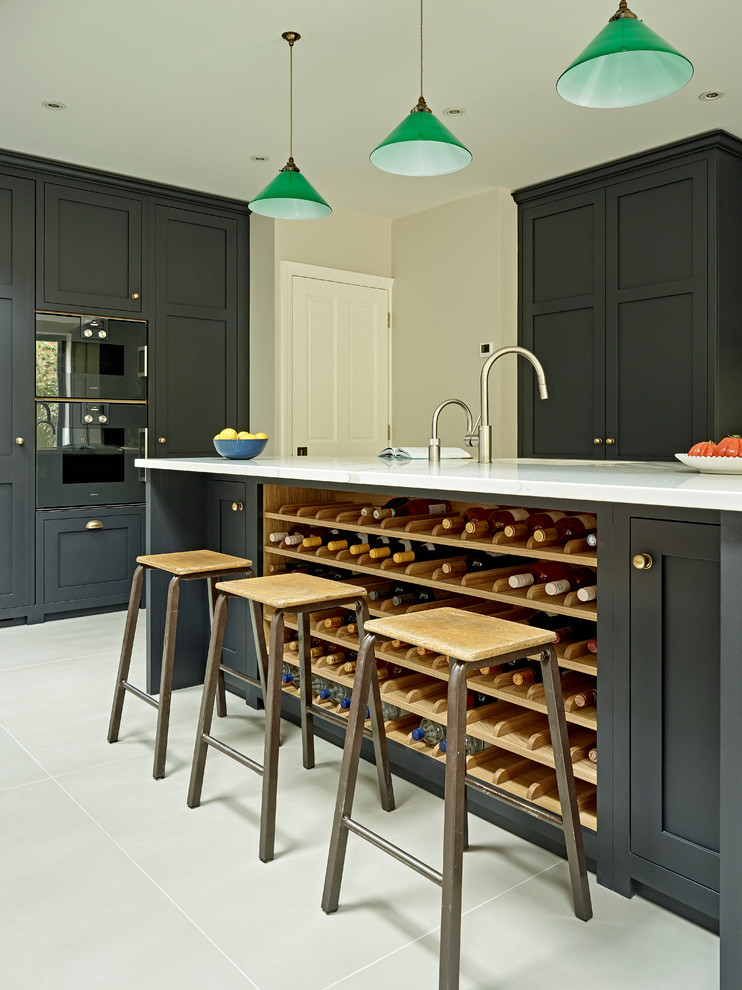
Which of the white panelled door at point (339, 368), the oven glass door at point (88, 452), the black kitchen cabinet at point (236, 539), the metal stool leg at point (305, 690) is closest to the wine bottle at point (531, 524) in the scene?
the metal stool leg at point (305, 690)

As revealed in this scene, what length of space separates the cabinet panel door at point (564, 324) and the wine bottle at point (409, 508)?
2.41 metres

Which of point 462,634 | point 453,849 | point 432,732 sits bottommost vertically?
point 432,732

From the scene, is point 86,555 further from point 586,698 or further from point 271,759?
point 586,698

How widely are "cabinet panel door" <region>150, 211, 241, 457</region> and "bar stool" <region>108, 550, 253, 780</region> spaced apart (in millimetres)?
2490

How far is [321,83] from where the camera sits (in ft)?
12.0

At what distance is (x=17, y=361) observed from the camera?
4.51m

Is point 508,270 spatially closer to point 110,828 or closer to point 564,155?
point 564,155

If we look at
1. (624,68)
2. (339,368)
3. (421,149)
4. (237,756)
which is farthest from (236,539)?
(339,368)

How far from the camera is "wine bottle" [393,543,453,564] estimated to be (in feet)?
8.25

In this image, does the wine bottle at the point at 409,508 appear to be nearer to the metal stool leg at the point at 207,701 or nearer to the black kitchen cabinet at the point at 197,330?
the metal stool leg at the point at 207,701

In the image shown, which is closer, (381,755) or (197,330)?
(381,755)

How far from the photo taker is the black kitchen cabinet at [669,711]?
62.4 inches

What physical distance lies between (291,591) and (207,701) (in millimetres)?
412

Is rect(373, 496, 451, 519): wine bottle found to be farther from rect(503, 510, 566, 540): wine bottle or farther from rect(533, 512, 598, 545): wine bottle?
rect(533, 512, 598, 545): wine bottle
